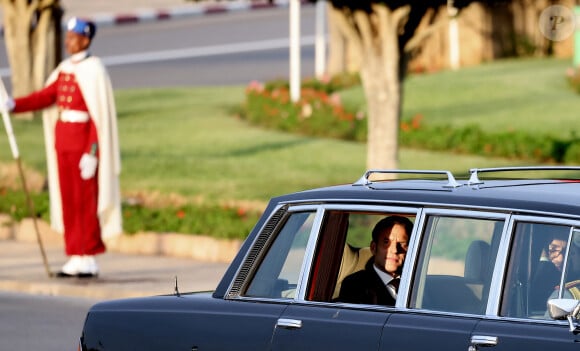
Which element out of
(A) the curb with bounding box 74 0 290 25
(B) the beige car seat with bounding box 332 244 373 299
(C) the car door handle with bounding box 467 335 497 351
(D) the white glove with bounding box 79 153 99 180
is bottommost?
(A) the curb with bounding box 74 0 290 25

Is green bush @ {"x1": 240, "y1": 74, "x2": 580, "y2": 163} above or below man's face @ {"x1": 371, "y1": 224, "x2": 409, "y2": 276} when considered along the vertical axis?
below

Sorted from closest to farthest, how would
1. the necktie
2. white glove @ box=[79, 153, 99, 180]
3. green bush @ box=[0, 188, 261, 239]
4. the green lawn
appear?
the necktie → white glove @ box=[79, 153, 99, 180] → green bush @ box=[0, 188, 261, 239] → the green lawn

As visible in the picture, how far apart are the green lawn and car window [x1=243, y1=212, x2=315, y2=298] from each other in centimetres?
1101

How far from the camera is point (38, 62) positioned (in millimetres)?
26297

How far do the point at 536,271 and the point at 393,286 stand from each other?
72 cm

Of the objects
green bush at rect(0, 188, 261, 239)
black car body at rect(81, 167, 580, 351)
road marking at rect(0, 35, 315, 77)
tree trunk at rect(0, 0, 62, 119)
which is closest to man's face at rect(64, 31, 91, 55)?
green bush at rect(0, 188, 261, 239)

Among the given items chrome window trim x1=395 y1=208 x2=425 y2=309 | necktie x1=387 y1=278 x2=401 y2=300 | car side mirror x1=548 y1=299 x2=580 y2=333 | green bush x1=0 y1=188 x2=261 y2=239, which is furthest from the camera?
green bush x1=0 y1=188 x2=261 y2=239

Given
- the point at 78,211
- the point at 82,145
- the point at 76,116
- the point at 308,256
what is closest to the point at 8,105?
the point at 76,116

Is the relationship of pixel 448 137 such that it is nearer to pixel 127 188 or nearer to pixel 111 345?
pixel 127 188

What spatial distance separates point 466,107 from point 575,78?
282cm

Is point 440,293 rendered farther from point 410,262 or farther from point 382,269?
point 382,269

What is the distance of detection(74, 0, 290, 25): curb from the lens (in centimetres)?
5378

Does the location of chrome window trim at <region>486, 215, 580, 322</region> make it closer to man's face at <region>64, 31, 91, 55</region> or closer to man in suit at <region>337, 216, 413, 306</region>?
man in suit at <region>337, 216, 413, 306</region>

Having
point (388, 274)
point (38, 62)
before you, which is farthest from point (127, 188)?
point (388, 274)
